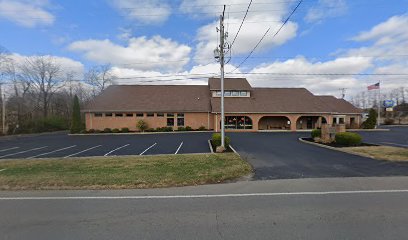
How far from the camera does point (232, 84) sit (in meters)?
37.1

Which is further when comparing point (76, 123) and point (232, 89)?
point (232, 89)

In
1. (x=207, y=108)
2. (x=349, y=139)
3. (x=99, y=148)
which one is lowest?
(x=99, y=148)

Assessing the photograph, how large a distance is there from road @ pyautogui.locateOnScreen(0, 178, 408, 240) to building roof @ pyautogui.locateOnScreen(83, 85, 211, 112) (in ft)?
88.7

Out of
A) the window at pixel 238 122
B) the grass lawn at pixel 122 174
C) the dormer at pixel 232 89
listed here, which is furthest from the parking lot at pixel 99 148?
the dormer at pixel 232 89

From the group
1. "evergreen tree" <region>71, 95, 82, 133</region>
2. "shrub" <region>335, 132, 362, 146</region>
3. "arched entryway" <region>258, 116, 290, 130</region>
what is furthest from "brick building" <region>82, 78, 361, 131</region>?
"shrub" <region>335, 132, 362, 146</region>

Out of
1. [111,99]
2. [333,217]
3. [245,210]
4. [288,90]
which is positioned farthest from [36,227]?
[288,90]

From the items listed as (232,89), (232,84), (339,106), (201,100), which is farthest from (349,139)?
(339,106)

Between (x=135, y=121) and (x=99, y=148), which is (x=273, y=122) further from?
(x=99, y=148)

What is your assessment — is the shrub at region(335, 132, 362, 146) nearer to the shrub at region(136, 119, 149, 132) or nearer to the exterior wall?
the exterior wall

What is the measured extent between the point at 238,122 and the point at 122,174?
26631 mm

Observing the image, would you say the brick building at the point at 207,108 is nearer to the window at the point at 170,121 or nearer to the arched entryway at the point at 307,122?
the arched entryway at the point at 307,122

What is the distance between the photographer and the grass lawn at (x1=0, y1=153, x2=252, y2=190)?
709cm

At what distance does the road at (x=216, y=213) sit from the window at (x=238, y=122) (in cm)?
2666

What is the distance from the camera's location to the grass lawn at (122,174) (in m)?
7.09
